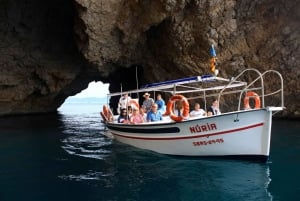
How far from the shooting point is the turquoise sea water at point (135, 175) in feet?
28.4

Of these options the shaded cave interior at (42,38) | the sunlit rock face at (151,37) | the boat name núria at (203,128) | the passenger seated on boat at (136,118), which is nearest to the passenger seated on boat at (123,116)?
the passenger seated on boat at (136,118)

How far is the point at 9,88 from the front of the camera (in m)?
28.6

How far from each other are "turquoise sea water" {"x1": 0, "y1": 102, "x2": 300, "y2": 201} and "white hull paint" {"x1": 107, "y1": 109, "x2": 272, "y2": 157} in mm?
382

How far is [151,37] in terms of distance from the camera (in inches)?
1011

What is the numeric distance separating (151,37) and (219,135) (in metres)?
15.2

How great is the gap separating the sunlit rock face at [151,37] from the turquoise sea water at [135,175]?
9.17 meters

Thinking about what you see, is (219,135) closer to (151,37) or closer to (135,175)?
(135,175)

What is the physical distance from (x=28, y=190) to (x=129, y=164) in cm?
380

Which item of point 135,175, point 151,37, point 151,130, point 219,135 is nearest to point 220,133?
point 219,135

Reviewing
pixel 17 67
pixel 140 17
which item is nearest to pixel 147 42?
pixel 140 17

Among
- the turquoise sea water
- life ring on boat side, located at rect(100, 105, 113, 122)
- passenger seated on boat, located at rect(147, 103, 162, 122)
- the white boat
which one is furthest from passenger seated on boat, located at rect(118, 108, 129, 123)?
the white boat

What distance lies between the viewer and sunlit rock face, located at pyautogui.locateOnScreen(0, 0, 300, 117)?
72.2ft

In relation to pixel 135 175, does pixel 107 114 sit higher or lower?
higher

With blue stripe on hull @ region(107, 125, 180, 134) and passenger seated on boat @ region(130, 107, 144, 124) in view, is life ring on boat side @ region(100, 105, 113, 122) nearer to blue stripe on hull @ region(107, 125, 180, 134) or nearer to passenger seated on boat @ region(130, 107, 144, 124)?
blue stripe on hull @ region(107, 125, 180, 134)
